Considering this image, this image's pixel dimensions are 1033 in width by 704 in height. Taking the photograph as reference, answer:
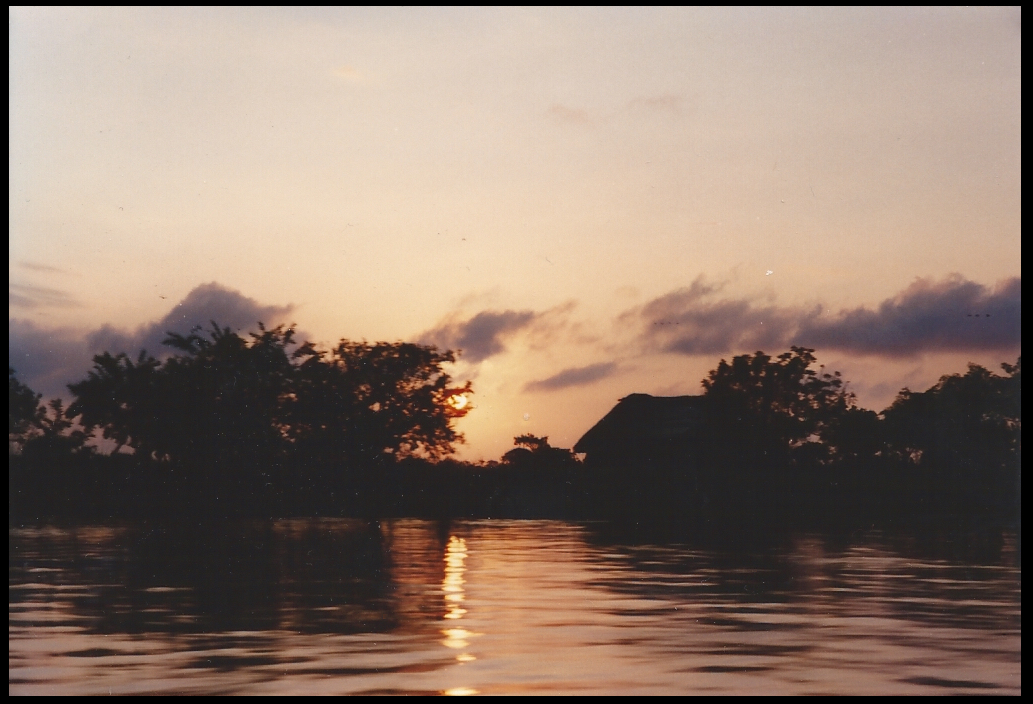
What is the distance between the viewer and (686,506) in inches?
2327

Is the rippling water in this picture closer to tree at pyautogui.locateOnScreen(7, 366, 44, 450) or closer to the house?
the house

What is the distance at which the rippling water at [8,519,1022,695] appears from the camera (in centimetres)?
1188

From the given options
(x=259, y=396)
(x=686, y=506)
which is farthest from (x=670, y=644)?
(x=259, y=396)

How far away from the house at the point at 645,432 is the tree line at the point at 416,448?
33 centimetres

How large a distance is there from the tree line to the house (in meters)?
0.33

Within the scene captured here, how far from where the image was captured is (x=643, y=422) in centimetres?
6625

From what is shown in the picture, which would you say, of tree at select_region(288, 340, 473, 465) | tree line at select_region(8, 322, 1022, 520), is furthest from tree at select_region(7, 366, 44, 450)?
tree at select_region(288, 340, 473, 465)

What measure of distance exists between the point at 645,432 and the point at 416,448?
670 inches

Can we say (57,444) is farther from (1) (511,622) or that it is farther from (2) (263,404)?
(1) (511,622)

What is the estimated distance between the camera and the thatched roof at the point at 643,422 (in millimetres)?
65500

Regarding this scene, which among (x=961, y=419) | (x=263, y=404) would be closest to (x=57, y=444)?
(x=263, y=404)

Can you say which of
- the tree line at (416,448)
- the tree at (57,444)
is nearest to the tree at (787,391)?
the tree line at (416,448)

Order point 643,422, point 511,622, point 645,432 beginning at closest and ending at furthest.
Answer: point 511,622
point 645,432
point 643,422

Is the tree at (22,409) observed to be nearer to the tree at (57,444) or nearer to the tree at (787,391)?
the tree at (57,444)
